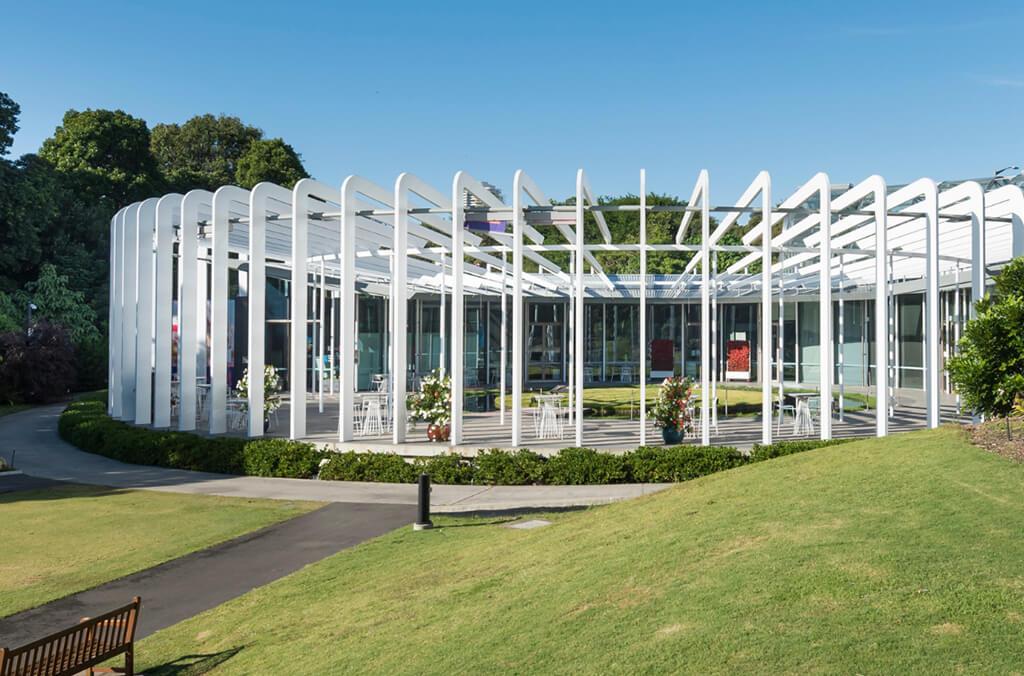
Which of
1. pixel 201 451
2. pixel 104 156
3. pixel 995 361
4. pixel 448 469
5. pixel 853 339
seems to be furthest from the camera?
pixel 104 156

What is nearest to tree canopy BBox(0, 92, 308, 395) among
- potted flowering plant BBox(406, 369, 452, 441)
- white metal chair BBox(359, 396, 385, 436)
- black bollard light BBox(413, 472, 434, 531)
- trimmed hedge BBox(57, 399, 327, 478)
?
trimmed hedge BBox(57, 399, 327, 478)

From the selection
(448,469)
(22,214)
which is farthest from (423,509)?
(22,214)

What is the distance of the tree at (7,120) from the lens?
3566 cm

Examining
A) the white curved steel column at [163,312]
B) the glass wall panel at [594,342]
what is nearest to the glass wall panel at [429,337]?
the glass wall panel at [594,342]

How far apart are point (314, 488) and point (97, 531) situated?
3.76 meters

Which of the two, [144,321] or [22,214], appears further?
[22,214]

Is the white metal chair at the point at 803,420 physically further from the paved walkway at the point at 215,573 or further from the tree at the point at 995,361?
the paved walkway at the point at 215,573

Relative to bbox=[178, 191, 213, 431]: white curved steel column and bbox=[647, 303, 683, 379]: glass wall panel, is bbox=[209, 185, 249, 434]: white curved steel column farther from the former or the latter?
bbox=[647, 303, 683, 379]: glass wall panel

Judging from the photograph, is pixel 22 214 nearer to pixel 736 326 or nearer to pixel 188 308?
pixel 188 308

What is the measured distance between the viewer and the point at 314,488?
14.4m

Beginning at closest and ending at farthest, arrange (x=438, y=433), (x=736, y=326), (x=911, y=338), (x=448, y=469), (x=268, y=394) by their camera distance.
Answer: (x=448, y=469), (x=438, y=433), (x=268, y=394), (x=911, y=338), (x=736, y=326)

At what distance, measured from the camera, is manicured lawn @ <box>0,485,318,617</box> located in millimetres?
9164

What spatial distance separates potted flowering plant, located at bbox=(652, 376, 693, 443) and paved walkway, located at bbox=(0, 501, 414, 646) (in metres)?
5.73

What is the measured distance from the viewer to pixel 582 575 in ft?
22.2
